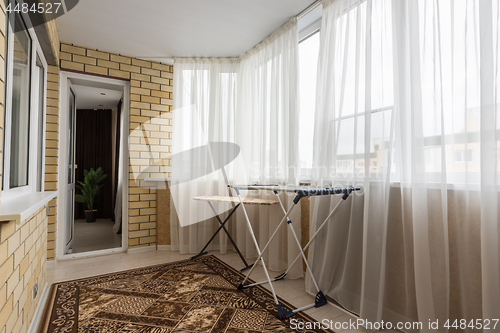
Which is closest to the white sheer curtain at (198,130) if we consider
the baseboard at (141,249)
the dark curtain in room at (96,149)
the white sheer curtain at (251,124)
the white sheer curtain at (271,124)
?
the white sheer curtain at (251,124)

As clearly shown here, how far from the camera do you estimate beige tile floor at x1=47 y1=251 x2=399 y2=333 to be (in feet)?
6.37

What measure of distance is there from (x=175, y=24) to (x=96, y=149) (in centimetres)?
419

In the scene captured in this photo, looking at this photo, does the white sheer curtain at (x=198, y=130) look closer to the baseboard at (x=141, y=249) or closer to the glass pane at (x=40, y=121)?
the baseboard at (x=141, y=249)

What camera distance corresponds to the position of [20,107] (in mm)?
1875

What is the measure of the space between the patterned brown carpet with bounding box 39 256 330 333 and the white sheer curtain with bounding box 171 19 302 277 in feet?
2.11

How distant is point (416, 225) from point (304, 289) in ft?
3.71

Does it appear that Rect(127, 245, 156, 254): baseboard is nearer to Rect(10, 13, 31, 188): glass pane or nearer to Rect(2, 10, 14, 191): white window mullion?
Rect(10, 13, 31, 188): glass pane

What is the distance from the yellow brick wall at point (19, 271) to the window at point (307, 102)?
2.07 metres

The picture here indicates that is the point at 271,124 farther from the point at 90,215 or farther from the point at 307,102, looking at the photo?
the point at 90,215

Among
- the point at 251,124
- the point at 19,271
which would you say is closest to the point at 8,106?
the point at 19,271

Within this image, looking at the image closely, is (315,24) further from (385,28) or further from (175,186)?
(175,186)

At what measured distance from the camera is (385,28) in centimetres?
178

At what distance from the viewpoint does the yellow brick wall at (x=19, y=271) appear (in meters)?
1.17

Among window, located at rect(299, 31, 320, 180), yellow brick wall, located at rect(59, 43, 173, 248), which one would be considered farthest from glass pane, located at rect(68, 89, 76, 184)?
window, located at rect(299, 31, 320, 180)
